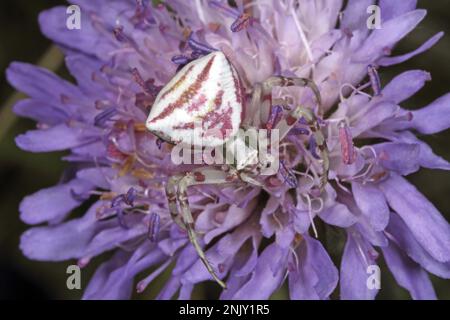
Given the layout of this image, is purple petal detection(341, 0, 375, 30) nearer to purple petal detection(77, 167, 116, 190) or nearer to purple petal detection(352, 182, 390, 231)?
purple petal detection(352, 182, 390, 231)

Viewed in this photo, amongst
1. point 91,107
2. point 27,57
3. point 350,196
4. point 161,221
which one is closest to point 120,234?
point 161,221

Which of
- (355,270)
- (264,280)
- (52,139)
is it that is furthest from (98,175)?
(355,270)

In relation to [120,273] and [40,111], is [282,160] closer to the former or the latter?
[120,273]

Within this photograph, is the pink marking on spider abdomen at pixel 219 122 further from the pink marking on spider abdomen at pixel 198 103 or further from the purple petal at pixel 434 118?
the purple petal at pixel 434 118

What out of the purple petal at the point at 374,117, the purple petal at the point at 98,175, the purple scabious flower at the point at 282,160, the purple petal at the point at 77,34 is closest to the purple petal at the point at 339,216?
the purple scabious flower at the point at 282,160

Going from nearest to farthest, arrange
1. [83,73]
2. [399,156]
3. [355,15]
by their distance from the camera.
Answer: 1. [399,156]
2. [355,15]
3. [83,73]

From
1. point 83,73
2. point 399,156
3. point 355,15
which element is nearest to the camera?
point 399,156
